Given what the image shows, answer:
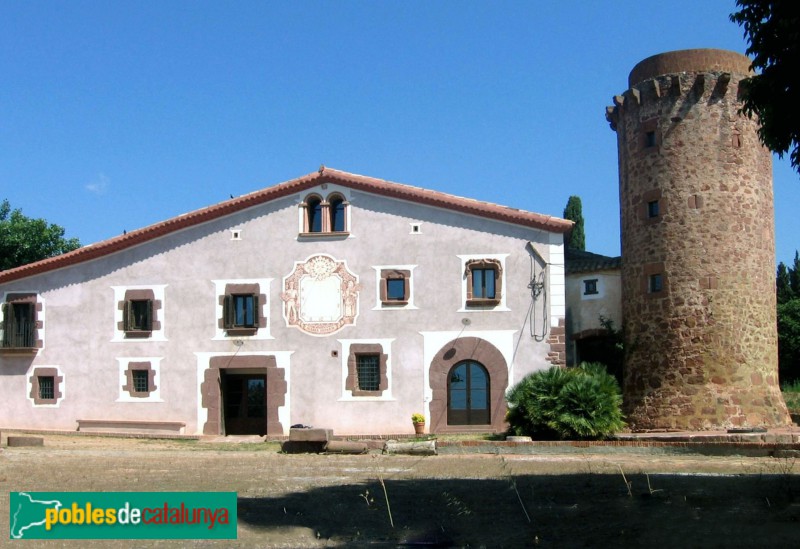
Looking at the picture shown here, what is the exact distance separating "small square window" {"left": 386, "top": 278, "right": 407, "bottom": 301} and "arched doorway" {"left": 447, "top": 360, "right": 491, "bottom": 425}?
280 centimetres

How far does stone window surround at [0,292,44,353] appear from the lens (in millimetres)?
30359

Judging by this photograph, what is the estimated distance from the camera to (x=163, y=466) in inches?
725

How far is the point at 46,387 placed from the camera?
30406 mm

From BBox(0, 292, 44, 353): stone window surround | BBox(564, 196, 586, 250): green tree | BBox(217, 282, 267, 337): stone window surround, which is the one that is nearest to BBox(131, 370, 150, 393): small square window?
BBox(217, 282, 267, 337): stone window surround

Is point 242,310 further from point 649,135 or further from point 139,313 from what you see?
point 649,135

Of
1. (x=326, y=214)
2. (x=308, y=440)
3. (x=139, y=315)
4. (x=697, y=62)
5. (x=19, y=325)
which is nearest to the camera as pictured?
(x=308, y=440)

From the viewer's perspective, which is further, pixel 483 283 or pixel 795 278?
pixel 795 278

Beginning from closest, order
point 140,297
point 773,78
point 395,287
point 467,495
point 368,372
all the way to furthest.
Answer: point 773,78, point 467,495, point 368,372, point 395,287, point 140,297

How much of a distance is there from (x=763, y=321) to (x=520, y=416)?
8863 mm

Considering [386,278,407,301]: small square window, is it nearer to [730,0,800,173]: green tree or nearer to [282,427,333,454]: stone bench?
[282,427,333,454]: stone bench

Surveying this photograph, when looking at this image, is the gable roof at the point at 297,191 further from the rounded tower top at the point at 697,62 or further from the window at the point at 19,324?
the rounded tower top at the point at 697,62

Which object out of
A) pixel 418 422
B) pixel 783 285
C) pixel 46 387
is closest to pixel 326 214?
pixel 418 422

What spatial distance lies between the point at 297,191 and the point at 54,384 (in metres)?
10.1

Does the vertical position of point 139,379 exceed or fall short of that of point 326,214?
it falls short
